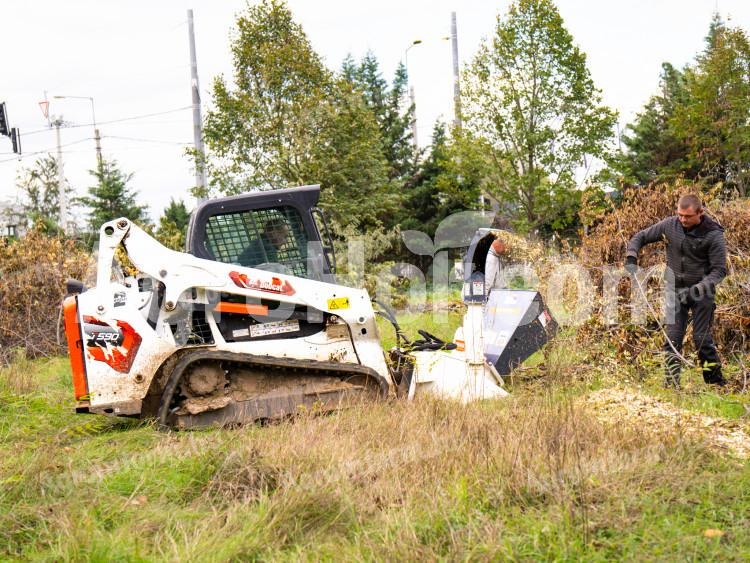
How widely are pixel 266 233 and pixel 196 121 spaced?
1558 cm

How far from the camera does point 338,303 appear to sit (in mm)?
6547

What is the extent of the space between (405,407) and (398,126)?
26302 mm

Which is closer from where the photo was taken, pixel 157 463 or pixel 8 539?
pixel 8 539

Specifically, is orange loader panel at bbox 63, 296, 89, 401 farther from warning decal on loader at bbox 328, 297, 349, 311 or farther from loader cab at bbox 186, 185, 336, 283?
warning decal on loader at bbox 328, 297, 349, 311

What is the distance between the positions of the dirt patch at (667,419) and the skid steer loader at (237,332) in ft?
3.52

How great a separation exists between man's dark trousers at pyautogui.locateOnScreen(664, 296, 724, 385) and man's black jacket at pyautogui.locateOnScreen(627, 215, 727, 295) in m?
0.16

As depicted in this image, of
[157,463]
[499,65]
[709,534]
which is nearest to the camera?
[709,534]

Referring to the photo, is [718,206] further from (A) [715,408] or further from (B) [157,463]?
(B) [157,463]

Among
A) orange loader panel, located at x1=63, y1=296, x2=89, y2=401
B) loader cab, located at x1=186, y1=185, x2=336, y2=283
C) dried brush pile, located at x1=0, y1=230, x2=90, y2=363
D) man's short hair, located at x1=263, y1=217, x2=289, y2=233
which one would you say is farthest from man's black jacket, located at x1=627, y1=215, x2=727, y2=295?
dried brush pile, located at x1=0, y1=230, x2=90, y2=363

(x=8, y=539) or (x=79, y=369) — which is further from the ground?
(x=79, y=369)

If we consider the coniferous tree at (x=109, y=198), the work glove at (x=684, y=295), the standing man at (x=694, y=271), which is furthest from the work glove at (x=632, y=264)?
the coniferous tree at (x=109, y=198)

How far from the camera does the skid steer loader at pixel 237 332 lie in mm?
5992

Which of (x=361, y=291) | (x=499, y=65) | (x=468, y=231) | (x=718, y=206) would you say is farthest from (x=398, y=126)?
(x=361, y=291)

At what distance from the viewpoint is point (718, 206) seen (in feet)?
29.0
